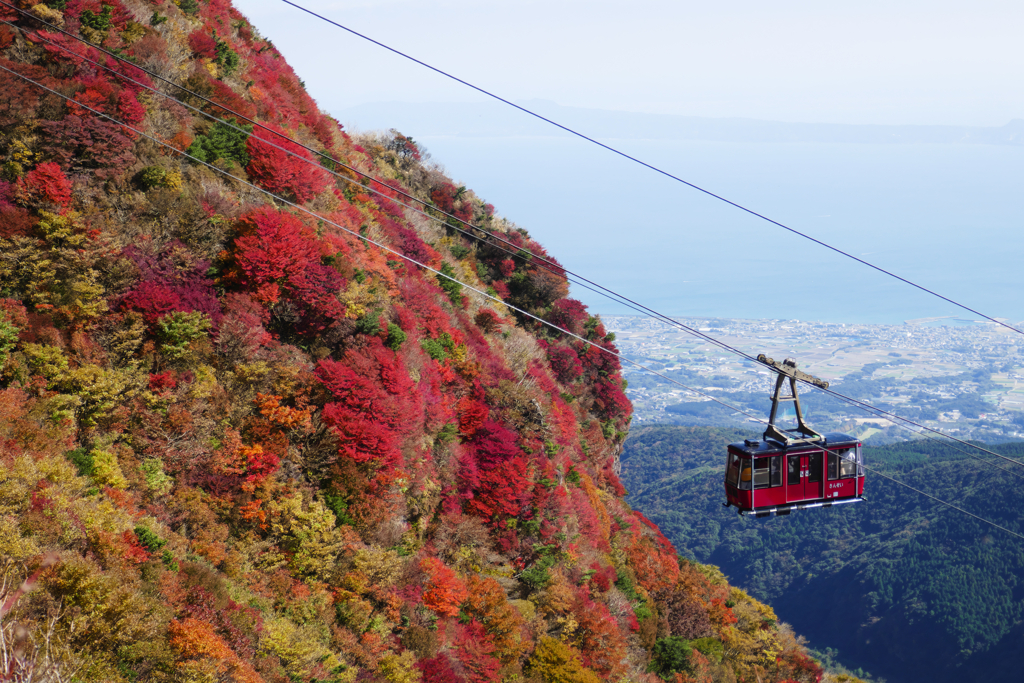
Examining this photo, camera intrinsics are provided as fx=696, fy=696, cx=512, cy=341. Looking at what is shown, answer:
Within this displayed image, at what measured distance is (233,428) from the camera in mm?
19969

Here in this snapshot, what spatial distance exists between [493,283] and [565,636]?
23.5m

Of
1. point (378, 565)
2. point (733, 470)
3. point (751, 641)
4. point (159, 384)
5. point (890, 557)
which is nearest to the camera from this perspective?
point (159, 384)

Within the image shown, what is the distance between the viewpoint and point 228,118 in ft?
84.0

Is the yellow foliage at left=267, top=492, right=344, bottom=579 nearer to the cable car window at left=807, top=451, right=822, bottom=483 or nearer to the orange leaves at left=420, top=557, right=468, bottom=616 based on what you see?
the orange leaves at left=420, top=557, right=468, bottom=616

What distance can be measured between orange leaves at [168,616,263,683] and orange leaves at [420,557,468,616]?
24.4ft

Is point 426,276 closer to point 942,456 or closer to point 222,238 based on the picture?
Result: point 222,238

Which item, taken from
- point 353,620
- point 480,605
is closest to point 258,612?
point 353,620

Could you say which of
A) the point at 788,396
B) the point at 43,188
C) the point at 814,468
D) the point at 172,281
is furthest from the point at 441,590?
the point at 43,188

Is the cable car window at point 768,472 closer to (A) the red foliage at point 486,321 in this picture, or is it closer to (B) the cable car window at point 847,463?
(B) the cable car window at point 847,463

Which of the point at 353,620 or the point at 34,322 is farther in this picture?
the point at 353,620

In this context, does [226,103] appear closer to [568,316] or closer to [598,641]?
[568,316]

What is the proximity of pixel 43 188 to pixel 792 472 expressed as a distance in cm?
2221

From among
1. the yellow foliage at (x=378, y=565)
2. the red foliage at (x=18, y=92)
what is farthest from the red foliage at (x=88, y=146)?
the yellow foliage at (x=378, y=565)

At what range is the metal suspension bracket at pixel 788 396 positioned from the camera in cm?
1455
